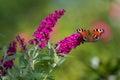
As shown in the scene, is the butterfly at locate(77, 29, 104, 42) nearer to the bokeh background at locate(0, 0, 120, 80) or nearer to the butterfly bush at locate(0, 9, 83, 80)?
the butterfly bush at locate(0, 9, 83, 80)

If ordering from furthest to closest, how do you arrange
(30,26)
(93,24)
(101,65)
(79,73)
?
(30,26) < (93,24) < (79,73) < (101,65)

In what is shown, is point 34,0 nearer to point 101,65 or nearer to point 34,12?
point 34,12

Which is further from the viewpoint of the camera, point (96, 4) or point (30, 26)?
point (96, 4)

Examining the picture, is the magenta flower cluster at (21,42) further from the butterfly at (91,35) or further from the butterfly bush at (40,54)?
the butterfly at (91,35)

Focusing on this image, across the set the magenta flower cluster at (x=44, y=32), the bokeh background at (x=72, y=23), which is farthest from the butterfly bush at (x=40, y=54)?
the bokeh background at (x=72, y=23)

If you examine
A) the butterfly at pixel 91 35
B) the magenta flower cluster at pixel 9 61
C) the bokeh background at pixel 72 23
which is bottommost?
the magenta flower cluster at pixel 9 61

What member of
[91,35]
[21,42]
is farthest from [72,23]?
[21,42]

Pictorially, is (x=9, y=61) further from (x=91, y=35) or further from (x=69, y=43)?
(x=91, y=35)

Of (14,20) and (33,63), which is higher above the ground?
(14,20)

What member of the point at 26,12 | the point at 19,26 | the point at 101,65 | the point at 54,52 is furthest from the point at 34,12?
the point at 54,52
